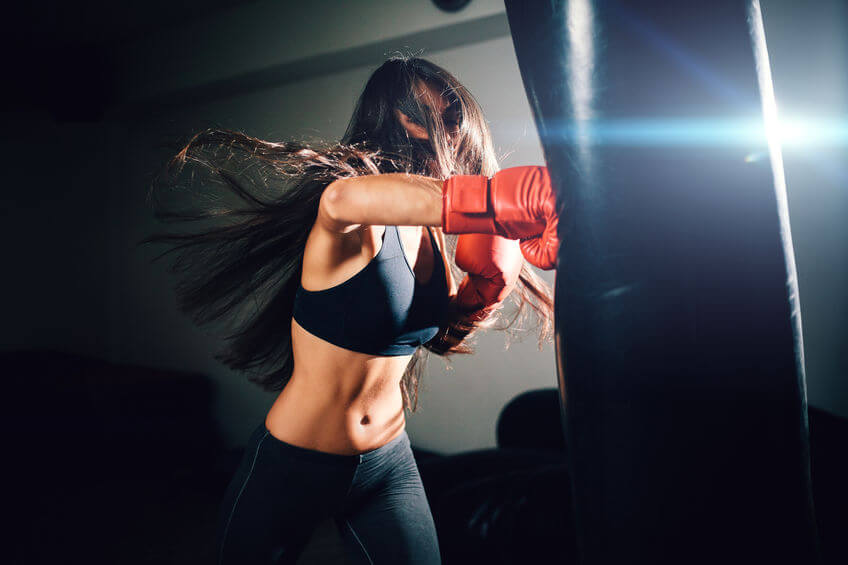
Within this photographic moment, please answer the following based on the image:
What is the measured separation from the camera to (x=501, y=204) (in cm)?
61

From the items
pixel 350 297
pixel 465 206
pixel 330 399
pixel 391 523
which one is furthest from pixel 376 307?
pixel 391 523

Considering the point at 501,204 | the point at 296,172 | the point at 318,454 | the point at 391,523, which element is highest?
the point at 296,172

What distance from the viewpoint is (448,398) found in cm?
288

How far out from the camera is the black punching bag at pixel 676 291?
0.40 meters

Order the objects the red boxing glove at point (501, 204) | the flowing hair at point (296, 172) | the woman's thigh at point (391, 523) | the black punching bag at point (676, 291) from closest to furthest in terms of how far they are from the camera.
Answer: the black punching bag at point (676, 291) → the red boxing glove at point (501, 204) → the flowing hair at point (296, 172) → the woman's thigh at point (391, 523)

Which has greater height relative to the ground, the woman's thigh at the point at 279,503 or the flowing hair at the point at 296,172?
the flowing hair at the point at 296,172

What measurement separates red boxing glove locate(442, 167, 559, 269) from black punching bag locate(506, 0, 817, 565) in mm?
157

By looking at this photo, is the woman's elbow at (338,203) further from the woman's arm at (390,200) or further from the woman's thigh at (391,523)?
the woman's thigh at (391,523)

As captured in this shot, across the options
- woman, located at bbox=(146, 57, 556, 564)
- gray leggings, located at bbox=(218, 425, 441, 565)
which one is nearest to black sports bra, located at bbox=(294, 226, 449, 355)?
woman, located at bbox=(146, 57, 556, 564)

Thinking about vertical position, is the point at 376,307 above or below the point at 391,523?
above

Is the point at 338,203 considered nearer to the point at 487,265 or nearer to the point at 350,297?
the point at 350,297

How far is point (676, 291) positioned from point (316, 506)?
82cm

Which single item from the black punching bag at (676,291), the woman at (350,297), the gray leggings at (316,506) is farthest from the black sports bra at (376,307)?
the black punching bag at (676,291)

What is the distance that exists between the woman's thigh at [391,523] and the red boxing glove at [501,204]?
0.62 m
